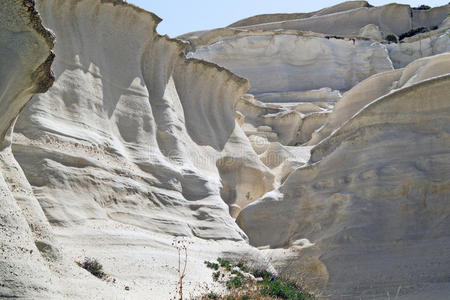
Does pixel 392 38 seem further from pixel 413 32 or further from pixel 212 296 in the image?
pixel 212 296

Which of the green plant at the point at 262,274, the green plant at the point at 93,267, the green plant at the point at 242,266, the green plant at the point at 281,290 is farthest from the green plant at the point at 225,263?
the green plant at the point at 93,267

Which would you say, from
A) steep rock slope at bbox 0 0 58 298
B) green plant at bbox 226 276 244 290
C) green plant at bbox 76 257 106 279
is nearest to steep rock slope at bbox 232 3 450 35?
green plant at bbox 226 276 244 290

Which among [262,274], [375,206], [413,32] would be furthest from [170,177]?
[413,32]

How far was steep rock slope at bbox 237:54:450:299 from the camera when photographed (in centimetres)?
1189

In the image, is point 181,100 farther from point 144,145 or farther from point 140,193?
point 140,193

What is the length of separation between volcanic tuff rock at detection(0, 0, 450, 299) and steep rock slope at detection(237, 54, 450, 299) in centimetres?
3

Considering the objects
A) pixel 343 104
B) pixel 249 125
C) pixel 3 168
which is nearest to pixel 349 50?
pixel 249 125

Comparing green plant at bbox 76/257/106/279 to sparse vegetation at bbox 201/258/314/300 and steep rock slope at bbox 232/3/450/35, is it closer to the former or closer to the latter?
sparse vegetation at bbox 201/258/314/300

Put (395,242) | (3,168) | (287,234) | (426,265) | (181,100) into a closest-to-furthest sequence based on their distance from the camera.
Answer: (3,168)
(426,265)
(395,242)
(287,234)
(181,100)

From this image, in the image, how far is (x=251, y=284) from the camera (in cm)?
996

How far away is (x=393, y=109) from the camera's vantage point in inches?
569

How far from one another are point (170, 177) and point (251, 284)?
3587 millimetres

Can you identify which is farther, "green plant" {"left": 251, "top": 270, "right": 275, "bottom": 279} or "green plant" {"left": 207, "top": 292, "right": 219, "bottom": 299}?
"green plant" {"left": 251, "top": 270, "right": 275, "bottom": 279}

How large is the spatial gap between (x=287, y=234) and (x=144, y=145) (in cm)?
387
